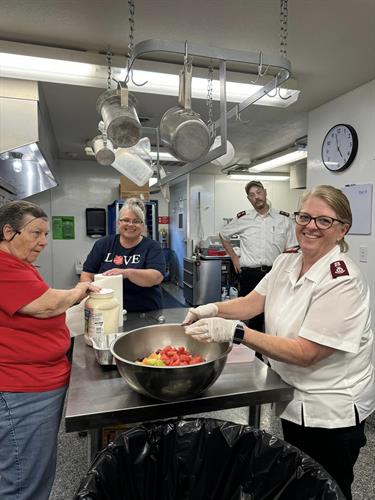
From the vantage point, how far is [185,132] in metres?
1.48

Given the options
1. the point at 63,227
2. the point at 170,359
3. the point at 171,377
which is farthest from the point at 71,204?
the point at 171,377

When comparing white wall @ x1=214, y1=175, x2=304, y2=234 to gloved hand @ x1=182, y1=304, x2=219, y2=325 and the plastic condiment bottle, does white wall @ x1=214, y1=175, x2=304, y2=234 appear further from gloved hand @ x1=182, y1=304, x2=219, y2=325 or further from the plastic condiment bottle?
the plastic condiment bottle

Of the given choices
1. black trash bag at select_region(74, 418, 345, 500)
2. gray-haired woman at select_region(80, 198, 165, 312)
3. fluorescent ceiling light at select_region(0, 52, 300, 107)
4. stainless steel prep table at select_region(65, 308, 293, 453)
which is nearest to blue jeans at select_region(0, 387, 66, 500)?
stainless steel prep table at select_region(65, 308, 293, 453)

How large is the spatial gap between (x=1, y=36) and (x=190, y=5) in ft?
3.78

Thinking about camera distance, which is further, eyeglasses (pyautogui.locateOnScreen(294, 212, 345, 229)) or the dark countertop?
eyeglasses (pyautogui.locateOnScreen(294, 212, 345, 229))

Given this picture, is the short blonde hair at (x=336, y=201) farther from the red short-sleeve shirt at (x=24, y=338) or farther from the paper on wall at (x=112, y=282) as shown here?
the red short-sleeve shirt at (x=24, y=338)

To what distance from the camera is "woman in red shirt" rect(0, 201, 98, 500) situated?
1236mm

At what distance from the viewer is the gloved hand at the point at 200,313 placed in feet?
4.40

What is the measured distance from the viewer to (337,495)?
80cm

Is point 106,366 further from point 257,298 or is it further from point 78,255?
point 78,255

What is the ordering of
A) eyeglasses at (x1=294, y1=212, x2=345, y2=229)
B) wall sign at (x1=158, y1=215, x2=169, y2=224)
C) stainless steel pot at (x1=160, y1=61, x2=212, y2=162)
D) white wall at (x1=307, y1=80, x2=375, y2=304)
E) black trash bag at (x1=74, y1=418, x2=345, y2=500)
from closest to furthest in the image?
black trash bag at (x1=74, y1=418, x2=345, y2=500)
eyeglasses at (x1=294, y1=212, x2=345, y2=229)
stainless steel pot at (x1=160, y1=61, x2=212, y2=162)
white wall at (x1=307, y1=80, x2=375, y2=304)
wall sign at (x1=158, y1=215, x2=169, y2=224)

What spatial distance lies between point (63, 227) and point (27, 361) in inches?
186

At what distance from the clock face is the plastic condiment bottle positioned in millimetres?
2404

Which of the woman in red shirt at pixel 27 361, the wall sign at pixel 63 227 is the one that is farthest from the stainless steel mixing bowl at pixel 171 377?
the wall sign at pixel 63 227
